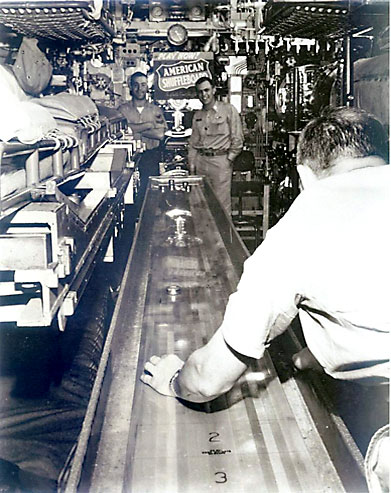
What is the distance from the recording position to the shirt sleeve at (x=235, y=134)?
6.21 meters

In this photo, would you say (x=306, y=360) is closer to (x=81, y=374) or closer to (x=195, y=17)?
(x=81, y=374)

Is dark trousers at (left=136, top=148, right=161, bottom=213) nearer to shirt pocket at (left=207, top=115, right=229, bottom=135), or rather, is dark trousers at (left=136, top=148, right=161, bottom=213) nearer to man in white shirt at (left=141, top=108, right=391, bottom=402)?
shirt pocket at (left=207, top=115, right=229, bottom=135)

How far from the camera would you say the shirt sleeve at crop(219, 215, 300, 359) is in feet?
3.58

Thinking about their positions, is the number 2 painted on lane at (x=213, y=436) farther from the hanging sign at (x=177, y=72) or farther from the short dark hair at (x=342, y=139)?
the hanging sign at (x=177, y=72)

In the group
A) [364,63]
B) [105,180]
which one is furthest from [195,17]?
[105,180]

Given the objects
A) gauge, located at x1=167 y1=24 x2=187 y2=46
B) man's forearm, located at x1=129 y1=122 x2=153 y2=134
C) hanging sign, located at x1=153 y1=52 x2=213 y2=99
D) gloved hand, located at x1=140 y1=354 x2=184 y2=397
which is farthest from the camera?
hanging sign, located at x1=153 y1=52 x2=213 y2=99

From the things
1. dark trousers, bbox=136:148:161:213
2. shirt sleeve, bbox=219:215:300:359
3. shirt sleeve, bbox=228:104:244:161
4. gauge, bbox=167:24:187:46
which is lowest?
shirt sleeve, bbox=219:215:300:359

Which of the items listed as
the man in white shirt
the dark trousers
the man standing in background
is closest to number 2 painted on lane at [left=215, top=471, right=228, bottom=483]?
the man in white shirt

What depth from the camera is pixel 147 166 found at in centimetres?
614

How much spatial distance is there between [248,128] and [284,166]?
2250 millimetres

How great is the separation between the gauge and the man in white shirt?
6761 millimetres

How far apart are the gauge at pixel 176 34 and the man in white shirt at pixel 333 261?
22.2ft

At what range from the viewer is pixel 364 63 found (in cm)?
356

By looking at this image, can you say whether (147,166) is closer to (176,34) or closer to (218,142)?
(218,142)
